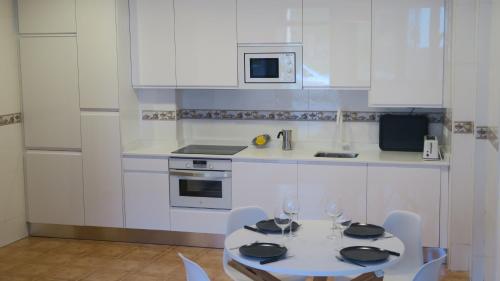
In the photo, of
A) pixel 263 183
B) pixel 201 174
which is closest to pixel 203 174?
pixel 201 174

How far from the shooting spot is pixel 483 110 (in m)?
4.16

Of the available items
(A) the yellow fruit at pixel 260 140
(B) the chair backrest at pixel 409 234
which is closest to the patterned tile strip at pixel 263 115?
(A) the yellow fruit at pixel 260 140

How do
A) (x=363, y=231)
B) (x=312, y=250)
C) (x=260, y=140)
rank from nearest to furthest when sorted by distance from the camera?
(x=312, y=250) < (x=363, y=231) < (x=260, y=140)

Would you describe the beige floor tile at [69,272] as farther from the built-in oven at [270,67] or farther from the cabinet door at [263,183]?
the built-in oven at [270,67]

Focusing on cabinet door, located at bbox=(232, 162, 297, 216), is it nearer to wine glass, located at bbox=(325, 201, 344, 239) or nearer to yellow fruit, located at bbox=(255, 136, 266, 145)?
yellow fruit, located at bbox=(255, 136, 266, 145)

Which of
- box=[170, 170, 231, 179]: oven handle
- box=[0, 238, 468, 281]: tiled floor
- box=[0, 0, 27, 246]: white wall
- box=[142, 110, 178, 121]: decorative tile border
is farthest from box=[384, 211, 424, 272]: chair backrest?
box=[0, 0, 27, 246]: white wall

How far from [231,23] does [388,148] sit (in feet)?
5.57

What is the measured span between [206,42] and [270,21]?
1.91ft

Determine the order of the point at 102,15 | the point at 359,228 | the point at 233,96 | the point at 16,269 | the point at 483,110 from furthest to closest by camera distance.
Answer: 1. the point at 233,96
2. the point at 102,15
3. the point at 16,269
4. the point at 483,110
5. the point at 359,228

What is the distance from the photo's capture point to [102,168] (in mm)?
5395

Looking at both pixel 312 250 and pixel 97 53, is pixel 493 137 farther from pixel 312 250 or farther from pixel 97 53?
pixel 97 53

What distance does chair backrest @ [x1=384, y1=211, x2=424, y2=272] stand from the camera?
358cm

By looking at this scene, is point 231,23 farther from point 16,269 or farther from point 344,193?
point 16,269

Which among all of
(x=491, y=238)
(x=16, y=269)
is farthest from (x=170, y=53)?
(x=491, y=238)
